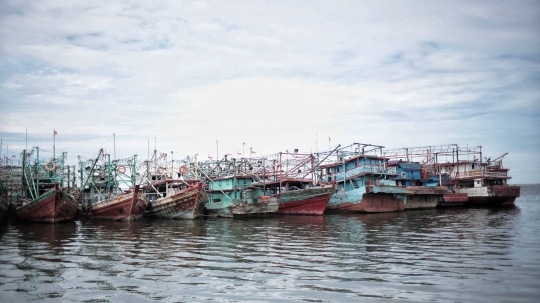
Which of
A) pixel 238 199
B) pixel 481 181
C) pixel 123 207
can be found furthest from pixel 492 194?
pixel 123 207

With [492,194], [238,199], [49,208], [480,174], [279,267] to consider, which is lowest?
[279,267]

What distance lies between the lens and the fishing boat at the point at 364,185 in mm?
40875

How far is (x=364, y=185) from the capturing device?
140 ft

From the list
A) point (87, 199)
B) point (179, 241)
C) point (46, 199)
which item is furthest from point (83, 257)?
point (87, 199)

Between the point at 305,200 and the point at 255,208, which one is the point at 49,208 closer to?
the point at 255,208

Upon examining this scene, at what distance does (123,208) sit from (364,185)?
23868mm

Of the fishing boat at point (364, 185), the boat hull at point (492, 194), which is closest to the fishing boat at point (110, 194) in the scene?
the fishing boat at point (364, 185)

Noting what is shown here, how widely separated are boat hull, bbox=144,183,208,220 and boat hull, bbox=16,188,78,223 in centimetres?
753

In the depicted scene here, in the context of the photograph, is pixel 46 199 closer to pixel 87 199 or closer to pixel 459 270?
pixel 87 199

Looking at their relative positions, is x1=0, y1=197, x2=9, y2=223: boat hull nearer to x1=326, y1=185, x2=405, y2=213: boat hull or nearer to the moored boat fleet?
the moored boat fleet

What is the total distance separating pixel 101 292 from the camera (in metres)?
11.5

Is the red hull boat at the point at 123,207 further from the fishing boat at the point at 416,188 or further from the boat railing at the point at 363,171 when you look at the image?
the fishing boat at the point at 416,188

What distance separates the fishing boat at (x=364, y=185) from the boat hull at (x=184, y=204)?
14016 millimetres

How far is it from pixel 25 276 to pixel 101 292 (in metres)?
3.85
